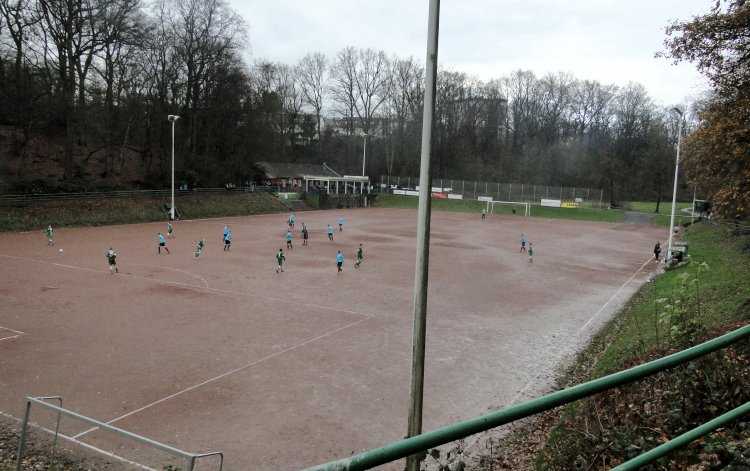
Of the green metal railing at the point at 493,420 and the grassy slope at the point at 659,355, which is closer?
the green metal railing at the point at 493,420

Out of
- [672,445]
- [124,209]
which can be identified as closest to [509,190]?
[124,209]

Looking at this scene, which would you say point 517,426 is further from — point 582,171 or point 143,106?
point 582,171

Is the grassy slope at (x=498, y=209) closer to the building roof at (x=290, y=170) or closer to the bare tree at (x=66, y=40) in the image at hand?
the building roof at (x=290, y=170)

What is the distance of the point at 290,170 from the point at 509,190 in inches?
1324

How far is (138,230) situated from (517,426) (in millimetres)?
37569

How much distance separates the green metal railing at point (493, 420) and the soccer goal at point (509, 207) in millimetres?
72046

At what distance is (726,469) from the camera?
2.92m

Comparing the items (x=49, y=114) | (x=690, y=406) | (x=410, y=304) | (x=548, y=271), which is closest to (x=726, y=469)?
(x=690, y=406)

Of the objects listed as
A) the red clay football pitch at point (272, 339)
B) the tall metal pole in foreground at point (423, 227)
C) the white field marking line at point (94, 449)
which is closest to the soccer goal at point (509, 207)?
the red clay football pitch at point (272, 339)

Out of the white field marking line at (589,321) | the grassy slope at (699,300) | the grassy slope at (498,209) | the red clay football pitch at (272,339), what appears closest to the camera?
the red clay football pitch at (272,339)

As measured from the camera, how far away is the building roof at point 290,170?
249ft

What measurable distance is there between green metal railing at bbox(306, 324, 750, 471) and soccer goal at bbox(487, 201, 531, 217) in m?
72.0

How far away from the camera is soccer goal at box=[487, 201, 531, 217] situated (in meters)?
72.9

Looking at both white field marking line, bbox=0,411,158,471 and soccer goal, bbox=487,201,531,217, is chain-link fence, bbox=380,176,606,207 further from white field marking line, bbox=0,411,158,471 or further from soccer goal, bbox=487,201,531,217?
white field marking line, bbox=0,411,158,471
